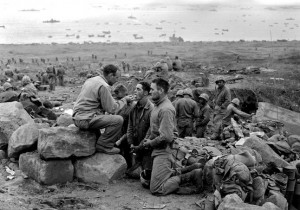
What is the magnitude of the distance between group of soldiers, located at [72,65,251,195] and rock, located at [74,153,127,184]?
0.62 feet

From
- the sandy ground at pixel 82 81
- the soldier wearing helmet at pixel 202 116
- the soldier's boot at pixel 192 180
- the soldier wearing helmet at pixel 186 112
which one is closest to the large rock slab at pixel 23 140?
the sandy ground at pixel 82 81

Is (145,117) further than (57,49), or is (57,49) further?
(57,49)

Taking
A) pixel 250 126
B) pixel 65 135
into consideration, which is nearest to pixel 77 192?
pixel 65 135

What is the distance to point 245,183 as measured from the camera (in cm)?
621

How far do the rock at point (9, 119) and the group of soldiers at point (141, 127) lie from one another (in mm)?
1779

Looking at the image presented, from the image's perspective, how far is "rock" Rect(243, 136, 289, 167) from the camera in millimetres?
7774

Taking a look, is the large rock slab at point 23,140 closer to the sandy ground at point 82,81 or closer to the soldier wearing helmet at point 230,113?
the sandy ground at point 82,81

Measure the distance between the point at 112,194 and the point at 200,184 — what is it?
1518 millimetres

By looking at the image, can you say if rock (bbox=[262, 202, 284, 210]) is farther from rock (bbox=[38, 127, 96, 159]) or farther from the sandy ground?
rock (bbox=[38, 127, 96, 159])

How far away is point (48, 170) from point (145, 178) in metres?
Result: 1.69

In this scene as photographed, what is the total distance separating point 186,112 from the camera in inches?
404

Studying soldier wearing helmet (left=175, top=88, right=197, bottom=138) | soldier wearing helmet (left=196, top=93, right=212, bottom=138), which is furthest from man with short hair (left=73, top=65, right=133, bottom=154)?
soldier wearing helmet (left=196, top=93, right=212, bottom=138)

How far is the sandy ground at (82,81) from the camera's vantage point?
6453mm

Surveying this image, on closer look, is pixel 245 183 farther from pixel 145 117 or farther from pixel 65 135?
pixel 65 135
